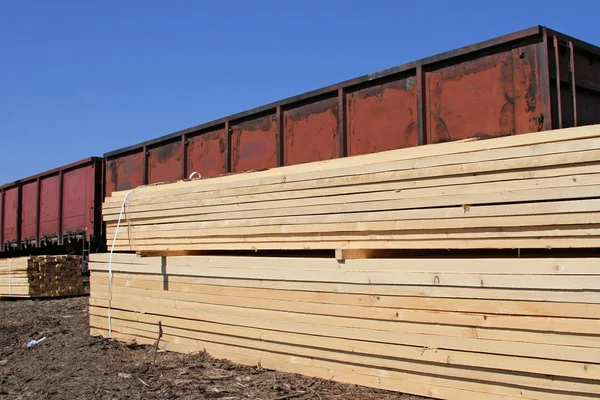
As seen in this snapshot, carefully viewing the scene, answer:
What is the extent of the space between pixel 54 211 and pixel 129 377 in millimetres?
10162

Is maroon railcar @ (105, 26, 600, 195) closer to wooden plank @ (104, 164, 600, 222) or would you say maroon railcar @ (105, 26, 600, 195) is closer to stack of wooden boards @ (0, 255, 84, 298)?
wooden plank @ (104, 164, 600, 222)

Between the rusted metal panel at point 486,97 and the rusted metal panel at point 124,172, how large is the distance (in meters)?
6.24

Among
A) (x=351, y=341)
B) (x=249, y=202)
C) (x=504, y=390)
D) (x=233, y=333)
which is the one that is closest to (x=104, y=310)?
(x=233, y=333)

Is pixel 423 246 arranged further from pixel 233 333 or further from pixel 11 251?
pixel 11 251

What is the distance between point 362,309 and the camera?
4.27 m

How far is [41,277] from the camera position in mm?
12031

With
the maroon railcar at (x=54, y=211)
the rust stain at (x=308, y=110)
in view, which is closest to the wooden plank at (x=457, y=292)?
the rust stain at (x=308, y=110)

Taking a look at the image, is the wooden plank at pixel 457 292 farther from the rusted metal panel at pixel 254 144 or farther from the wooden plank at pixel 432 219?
the rusted metal panel at pixel 254 144

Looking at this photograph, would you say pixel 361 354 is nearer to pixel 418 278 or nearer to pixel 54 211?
pixel 418 278

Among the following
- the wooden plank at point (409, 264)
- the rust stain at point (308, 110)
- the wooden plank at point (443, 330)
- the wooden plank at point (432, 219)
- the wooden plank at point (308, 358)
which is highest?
the rust stain at point (308, 110)

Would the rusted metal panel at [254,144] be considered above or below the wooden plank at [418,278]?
above

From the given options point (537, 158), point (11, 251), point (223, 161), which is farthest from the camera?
point (11, 251)

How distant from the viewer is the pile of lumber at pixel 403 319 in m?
3.35

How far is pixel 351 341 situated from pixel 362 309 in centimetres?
26
